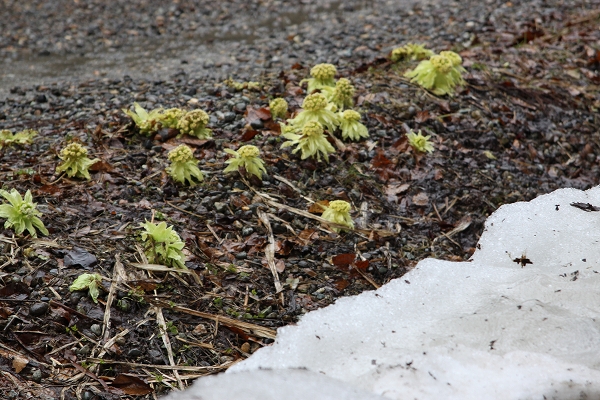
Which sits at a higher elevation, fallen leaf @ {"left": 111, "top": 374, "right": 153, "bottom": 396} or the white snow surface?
the white snow surface

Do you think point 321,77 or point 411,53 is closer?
point 321,77

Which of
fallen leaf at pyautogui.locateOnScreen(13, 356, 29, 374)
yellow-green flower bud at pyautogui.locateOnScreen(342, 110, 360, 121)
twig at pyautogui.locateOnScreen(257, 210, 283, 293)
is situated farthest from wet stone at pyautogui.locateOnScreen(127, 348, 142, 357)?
yellow-green flower bud at pyautogui.locateOnScreen(342, 110, 360, 121)

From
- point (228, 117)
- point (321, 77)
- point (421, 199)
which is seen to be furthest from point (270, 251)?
point (321, 77)

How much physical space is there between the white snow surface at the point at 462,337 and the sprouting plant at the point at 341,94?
177 centimetres

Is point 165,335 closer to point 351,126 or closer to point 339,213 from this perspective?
point 339,213

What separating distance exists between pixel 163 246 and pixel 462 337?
152 cm

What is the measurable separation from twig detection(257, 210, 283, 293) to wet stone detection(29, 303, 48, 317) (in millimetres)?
1094

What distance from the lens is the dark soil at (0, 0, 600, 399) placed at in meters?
2.70

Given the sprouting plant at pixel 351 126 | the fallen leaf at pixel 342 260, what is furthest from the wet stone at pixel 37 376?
the sprouting plant at pixel 351 126

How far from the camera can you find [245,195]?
3.64 metres

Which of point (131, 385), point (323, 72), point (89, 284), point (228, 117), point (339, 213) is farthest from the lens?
point (323, 72)

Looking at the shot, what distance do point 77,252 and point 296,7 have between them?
6.46 metres

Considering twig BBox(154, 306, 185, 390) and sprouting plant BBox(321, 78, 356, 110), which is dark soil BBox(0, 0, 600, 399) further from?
sprouting plant BBox(321, 78, 356, 110)

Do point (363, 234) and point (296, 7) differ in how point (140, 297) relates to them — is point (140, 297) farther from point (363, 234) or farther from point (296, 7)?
point (296, 7)
